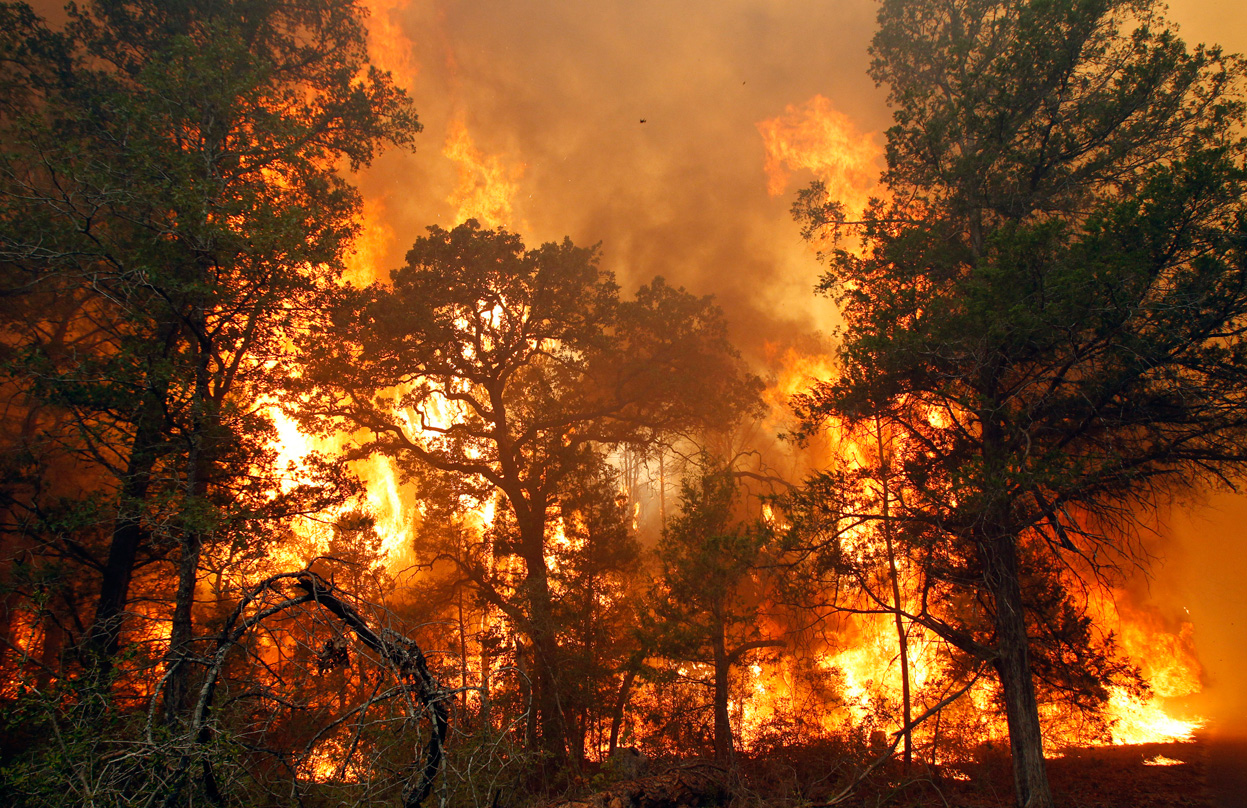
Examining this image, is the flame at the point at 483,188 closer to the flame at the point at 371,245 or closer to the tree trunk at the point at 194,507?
the flame at the point at 371,245

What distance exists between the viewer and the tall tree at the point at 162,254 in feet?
30.5

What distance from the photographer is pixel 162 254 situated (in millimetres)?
9938

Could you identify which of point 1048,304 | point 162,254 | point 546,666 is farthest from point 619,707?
point 162,254

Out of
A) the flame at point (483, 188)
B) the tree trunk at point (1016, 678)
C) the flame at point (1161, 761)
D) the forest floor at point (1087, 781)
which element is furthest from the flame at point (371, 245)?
the flame at point (1161, 761)

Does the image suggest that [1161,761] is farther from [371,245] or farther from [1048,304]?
[371,245]

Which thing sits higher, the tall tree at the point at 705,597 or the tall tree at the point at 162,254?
the tall tree at the point at 162,254

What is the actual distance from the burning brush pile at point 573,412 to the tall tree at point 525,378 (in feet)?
0.47

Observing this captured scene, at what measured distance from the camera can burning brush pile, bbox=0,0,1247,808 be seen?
8.29 meters

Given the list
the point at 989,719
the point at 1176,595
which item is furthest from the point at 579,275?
the point at 1176,595

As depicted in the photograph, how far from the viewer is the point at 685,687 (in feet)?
59.3

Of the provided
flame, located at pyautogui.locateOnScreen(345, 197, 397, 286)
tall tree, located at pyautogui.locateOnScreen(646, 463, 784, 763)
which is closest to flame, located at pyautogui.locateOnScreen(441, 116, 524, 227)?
flame, located at pyautogui.locateOnScreen(345, 197, 397, 286)

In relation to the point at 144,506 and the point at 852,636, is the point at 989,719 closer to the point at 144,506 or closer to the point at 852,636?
the point at 852,636

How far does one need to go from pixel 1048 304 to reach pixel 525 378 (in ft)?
52.4

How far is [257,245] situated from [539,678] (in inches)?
492
